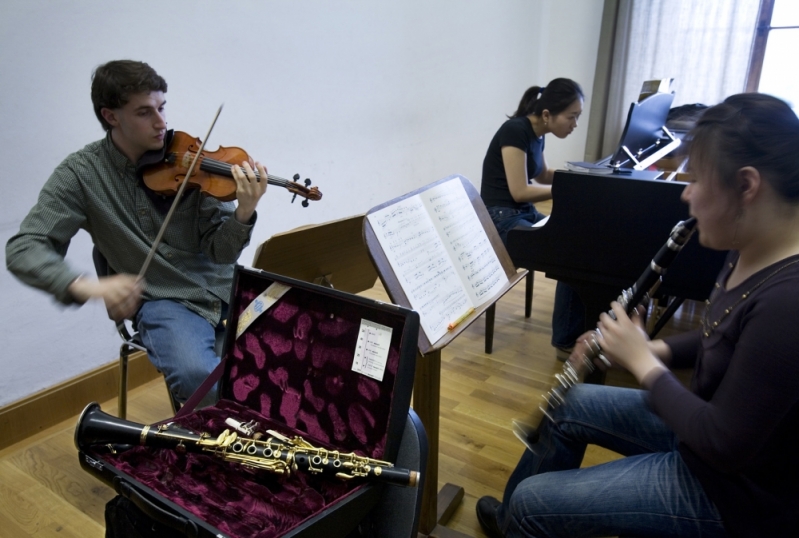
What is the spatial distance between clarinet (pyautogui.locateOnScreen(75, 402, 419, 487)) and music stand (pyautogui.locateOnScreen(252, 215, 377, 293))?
20.9 inches

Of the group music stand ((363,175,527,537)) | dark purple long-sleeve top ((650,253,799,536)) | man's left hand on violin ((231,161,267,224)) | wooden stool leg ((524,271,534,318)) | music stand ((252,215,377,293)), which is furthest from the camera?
wooden stool leg ((524,271,534,318))

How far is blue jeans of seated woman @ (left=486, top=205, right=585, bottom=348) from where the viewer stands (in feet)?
8.59

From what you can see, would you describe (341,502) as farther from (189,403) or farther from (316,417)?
(189,403)

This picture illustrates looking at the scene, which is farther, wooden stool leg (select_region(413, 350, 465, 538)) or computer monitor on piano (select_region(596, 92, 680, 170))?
computer monitor on piano (select_region(596, 92, 680, 170))

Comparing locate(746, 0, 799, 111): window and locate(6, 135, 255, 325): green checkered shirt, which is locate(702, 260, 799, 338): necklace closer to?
locate(6, 135, 255, 325): green checkered shirt

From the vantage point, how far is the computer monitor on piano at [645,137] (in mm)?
2611

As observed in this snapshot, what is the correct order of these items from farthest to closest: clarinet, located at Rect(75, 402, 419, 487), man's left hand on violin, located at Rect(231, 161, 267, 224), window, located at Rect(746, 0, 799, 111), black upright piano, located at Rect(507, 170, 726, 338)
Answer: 1. window, located at Rect(746, 0, 799, 111)
2. black upright piano, located at Rect(507, 170, 726, 338)
3. man's left hand on violin, located at Rect(231, 161, 267, 224)
4. clarinet, located at Rect(75, 402, 419, 487)

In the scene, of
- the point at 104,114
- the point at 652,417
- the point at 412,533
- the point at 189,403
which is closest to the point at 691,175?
the point at 652,417

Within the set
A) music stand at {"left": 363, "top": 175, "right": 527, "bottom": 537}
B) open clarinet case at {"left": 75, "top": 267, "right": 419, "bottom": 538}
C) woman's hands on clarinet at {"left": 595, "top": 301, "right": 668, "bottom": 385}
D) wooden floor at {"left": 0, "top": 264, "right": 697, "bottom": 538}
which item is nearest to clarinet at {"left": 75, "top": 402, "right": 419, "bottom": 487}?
open clarinet case at {"left": 75, "top": 267, "right": 419, "bottom": 538}

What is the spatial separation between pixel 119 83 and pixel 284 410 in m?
1.03

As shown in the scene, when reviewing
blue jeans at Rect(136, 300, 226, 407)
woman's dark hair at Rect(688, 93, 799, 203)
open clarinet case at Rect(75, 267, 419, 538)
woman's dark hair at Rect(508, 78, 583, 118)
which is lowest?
blue jeans at Rect(136, 300, 226, 407)

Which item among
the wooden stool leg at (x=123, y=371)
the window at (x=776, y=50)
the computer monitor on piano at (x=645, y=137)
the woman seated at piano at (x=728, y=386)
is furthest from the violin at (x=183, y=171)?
the window at (x=776, y=50)

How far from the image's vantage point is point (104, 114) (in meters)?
1.60

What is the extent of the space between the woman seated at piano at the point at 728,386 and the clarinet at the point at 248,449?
0.37 meters
